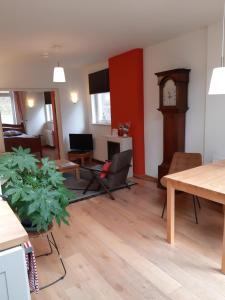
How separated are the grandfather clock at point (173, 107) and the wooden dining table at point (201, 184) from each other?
3.74ft

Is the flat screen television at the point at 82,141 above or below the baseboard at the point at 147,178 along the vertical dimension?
above

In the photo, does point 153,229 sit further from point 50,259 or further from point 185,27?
point 185,27

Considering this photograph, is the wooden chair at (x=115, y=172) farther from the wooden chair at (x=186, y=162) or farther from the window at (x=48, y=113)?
the window at (x=48, y=113)

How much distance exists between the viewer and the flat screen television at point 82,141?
20.6 feet

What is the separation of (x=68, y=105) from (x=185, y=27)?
12.5ft

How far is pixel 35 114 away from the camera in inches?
356

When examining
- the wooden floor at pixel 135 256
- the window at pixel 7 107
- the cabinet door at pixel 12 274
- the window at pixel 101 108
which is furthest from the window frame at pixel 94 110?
the cabinet door at pixel 12 274

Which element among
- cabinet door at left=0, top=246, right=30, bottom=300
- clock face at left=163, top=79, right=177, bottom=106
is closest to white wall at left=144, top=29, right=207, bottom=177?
clock face at left=163, top=79, right=177, bottom=106

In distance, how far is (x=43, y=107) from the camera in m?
9.10

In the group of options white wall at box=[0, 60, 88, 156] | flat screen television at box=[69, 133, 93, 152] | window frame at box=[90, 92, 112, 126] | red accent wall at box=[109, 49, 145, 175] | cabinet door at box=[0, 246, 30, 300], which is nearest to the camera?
cabinet door at box=[0, 246, 30, 300]

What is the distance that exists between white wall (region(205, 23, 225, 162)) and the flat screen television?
3.35m

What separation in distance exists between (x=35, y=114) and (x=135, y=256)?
7.76 m

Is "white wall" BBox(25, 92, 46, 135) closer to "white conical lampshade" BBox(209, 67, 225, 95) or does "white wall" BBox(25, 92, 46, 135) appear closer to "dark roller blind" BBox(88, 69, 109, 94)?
"dark roller blind" BBox(88, 69, 109, 94)

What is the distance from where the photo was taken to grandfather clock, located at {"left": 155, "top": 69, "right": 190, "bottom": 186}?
364 centimetres
